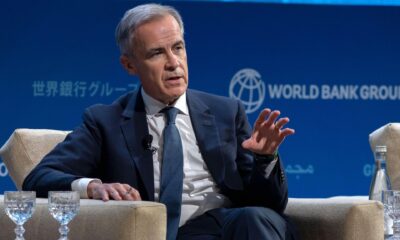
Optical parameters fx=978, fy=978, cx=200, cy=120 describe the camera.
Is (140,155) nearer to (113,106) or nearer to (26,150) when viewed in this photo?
(113,106)

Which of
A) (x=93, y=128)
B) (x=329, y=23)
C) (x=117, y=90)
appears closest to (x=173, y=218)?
(x=93, y=128)

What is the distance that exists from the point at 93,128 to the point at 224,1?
2498 mm

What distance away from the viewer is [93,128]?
3299 mm

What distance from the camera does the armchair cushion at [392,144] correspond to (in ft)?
12.0

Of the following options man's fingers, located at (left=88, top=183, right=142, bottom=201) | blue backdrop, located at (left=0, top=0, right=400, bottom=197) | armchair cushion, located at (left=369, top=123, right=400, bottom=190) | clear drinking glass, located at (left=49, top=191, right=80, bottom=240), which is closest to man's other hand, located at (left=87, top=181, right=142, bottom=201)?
man's fingers, located at (left=88, top=183, right=142, bottom=201)

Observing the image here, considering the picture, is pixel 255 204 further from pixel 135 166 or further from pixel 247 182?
pixel 135 166

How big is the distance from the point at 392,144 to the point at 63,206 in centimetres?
154

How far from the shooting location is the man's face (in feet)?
10.9

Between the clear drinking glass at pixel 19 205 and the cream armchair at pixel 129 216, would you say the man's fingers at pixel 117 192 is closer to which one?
the cream armchair at pixel 129 216

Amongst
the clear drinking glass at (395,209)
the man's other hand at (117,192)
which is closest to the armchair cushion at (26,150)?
the man's other hand at (117,192)

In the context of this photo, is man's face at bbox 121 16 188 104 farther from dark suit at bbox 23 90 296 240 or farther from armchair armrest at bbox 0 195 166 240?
armchair armrest at bbox 0 195 166 240

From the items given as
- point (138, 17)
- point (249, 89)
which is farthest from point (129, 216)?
point (249, 89)

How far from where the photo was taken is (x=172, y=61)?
3.31 meters

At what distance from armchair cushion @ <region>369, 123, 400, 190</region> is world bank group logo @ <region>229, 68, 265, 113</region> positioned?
6.24ft
